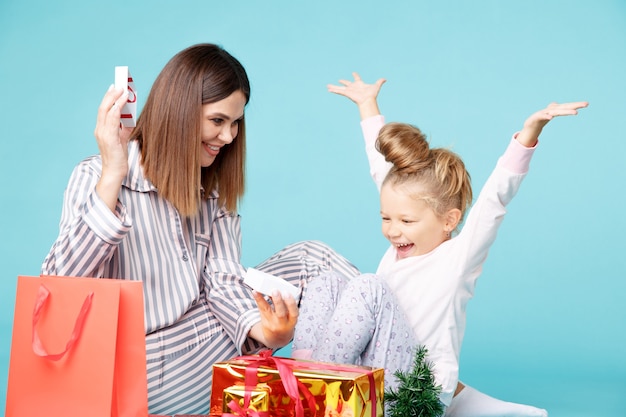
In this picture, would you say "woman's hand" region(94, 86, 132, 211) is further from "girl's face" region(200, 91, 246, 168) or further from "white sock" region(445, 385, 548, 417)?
"white sock" region(445, 385, 548, 417)

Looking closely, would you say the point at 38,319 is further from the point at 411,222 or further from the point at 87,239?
the point at 411,222

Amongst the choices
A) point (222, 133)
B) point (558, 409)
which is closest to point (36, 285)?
point (222, 133)

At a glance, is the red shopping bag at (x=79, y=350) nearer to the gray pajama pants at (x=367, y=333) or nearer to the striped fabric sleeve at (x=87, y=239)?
the striped fabric sleeve at (x=87, y=239)

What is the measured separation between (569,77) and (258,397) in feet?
9.51

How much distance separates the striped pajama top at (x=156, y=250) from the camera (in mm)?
2309

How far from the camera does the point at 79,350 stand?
2.05 metres

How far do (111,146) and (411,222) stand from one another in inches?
33.8

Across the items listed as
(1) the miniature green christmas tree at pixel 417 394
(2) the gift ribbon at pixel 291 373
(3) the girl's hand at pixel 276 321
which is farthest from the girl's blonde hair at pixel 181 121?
(1) the miniature green christmas tree at pixel 417 394

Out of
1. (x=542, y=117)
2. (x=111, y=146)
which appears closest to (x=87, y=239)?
(x=111, y=146)

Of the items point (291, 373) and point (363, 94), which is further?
point (363, 94)

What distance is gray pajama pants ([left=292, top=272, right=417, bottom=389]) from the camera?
7.83ft

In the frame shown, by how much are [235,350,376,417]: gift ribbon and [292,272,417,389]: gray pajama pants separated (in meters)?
0.25

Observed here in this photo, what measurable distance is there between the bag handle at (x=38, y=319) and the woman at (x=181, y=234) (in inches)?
11.1

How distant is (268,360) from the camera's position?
211 cm
